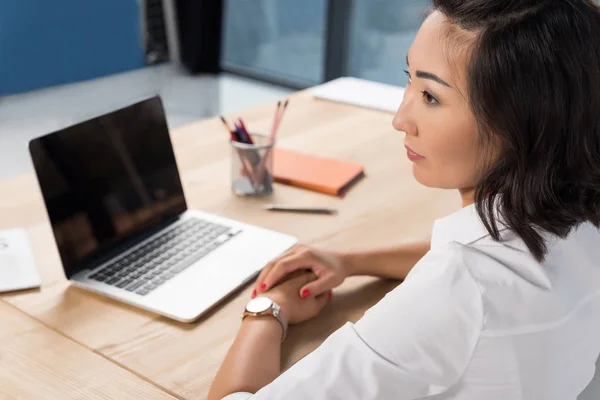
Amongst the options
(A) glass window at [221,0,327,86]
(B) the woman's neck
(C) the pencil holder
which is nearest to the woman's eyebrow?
(B) the woman's neck

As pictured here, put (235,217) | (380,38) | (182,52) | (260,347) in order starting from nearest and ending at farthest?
(260,347) → (235,217) → (380,38) → (182,52)

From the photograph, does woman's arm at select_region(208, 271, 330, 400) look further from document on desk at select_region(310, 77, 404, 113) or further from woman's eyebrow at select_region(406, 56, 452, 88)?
document on desk at select_region(310, 77, 404, 113)

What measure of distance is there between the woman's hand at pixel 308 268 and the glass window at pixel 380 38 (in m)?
3.24

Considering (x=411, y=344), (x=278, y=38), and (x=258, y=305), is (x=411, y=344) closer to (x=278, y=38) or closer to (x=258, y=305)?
(x=258, y=305)

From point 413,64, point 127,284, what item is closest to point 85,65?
point 127,284

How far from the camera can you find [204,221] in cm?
138

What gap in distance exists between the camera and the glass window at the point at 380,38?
434cm

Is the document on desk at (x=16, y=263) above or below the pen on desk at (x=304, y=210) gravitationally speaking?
above

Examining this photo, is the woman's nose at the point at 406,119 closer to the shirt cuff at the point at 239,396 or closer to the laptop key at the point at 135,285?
the shirt cuff at the point at 239,396

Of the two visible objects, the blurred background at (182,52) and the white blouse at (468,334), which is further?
the blurred background at (182,52)

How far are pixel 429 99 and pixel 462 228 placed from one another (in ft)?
0.52

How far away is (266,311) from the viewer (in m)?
1.05

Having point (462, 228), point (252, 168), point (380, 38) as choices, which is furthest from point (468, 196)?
point (380, 38)

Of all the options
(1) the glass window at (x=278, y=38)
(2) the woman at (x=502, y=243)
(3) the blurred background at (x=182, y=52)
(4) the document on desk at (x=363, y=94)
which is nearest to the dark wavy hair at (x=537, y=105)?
(2) the woman at (x=502, y=243)
